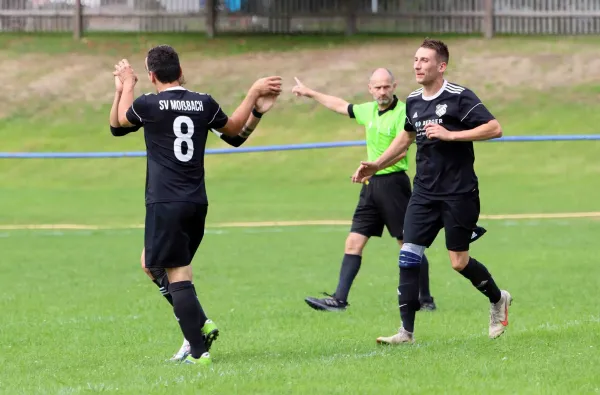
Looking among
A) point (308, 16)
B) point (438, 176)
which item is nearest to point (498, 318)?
point (438, 176)

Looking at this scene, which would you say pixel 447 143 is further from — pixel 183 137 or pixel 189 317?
pixel 189 317

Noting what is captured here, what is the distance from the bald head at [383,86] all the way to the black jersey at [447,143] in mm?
2064

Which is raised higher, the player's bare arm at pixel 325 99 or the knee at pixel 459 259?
the player's bare arm at pixel 325 99

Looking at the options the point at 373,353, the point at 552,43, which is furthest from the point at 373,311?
the point at 552,43

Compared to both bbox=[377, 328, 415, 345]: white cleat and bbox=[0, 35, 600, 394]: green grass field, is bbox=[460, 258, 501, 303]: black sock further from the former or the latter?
bbox=[377, 328, 415, 345]: white cleat

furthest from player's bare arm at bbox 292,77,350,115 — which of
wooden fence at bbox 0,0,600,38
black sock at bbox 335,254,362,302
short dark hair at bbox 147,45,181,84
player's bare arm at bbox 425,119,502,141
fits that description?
wooden fence at bbox 0,0,600,38

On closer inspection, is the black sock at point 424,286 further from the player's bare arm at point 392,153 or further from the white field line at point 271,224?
the white field line at point 271,224

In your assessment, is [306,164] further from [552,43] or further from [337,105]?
[337,105]

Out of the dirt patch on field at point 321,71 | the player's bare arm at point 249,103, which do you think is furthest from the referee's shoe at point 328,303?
the dirt patch on field at point 321,71

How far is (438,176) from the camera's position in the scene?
8.75 m

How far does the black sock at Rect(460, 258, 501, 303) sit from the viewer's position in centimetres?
896

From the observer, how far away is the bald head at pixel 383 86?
1090 centimetres

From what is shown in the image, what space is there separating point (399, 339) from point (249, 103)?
2012mm

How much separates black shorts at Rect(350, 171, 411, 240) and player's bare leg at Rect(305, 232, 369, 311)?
0.11 meters
